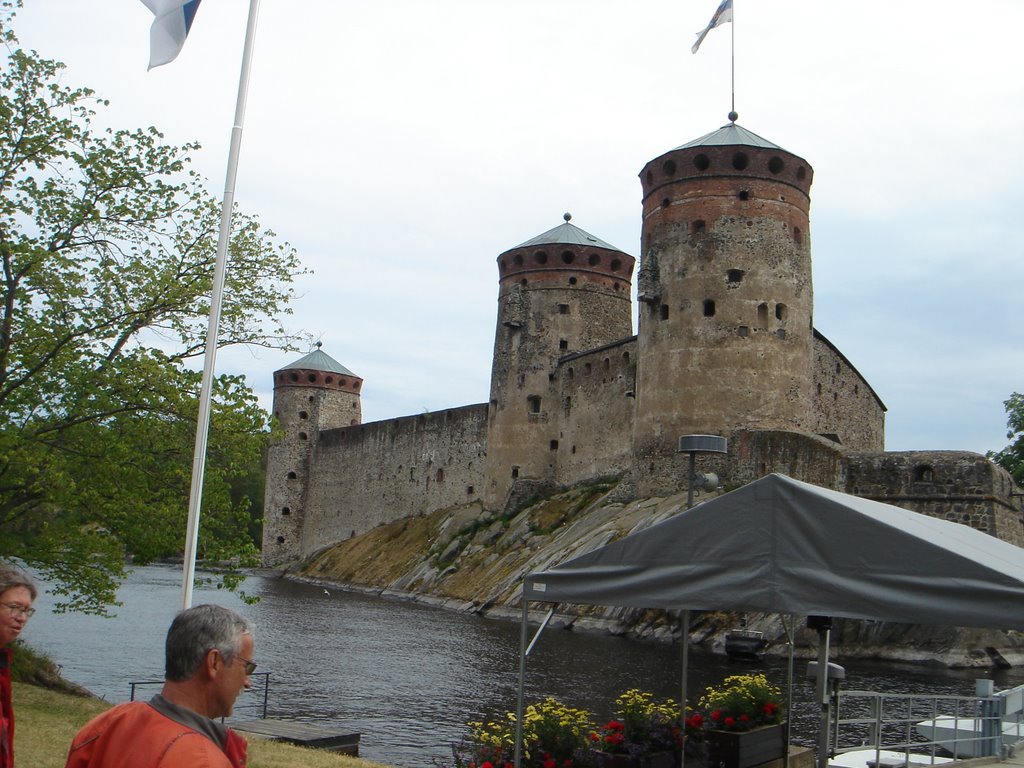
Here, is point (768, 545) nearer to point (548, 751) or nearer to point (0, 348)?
point (548, 751)

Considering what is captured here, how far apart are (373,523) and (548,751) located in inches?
2073

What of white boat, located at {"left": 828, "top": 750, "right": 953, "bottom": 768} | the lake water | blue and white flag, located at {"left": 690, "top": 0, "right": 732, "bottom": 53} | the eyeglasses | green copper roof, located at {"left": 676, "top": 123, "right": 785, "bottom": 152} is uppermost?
blue and white flag, located at {"left": 690, "top": 0, "right": 732, "bottom": 53}

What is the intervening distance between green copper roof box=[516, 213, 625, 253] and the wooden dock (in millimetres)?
35073

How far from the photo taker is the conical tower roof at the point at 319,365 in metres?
65.8

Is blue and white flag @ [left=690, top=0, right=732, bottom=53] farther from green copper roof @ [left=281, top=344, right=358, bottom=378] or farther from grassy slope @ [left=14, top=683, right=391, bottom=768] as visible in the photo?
green copper roof @ [left=281, top=344, right=358, bottom=378]

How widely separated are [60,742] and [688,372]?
2580cm

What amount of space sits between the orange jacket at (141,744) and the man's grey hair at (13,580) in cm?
93

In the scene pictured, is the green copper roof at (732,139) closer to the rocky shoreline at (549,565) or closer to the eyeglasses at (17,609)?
the rocky shoreline at (549,565)

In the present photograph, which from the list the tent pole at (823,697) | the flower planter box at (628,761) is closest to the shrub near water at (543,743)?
the flower planter box at (628,761)

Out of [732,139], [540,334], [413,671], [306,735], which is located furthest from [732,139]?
[306,735]

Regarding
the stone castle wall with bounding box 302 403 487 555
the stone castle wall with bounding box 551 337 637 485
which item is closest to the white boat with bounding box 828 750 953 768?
the stone castle wall with bounding box 551 337 637 485

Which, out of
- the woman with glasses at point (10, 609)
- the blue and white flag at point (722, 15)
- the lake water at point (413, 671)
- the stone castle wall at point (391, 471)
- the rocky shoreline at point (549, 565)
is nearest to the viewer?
the woman with glasses at point (10, 609)

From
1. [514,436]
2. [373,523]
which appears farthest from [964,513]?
[373,523]

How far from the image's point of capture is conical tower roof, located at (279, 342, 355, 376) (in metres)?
65.8
